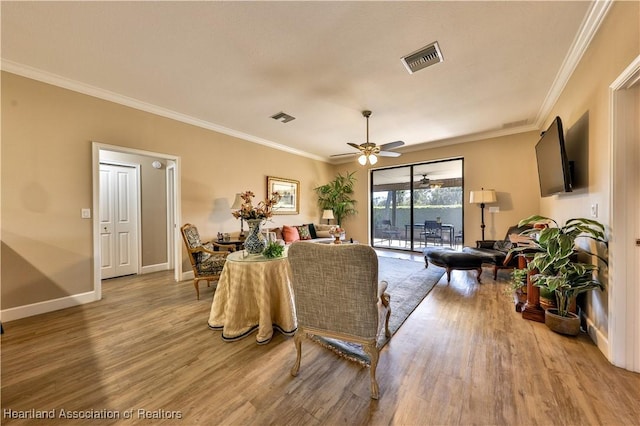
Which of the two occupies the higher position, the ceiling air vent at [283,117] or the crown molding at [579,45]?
the ceiling air vent at [283,117]

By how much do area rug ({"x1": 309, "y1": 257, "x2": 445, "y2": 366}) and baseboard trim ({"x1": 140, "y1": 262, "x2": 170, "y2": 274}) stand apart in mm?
3937

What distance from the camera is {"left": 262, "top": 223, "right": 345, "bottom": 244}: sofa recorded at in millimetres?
5387

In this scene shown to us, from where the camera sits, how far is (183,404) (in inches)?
57.6

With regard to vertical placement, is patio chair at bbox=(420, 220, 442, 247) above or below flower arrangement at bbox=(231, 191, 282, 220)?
below

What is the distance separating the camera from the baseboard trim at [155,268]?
445 cm

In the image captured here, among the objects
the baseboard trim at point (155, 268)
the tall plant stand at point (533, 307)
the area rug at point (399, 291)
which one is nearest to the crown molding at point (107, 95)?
the baseboard trim at point (155, 268)

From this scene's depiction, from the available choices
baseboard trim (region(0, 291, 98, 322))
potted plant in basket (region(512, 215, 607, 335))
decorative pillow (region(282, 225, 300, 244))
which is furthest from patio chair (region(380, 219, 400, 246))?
baseboard trim (region(0, 291, 98, 322))

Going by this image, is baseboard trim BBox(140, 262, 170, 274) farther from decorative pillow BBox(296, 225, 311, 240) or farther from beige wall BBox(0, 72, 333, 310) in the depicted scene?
decorative pillow BBox(296, 225, 311, 240)

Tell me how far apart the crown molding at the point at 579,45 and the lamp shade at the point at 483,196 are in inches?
Answer: 68.8

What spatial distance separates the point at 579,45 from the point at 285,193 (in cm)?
509

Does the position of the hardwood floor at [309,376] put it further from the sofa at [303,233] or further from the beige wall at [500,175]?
the beige wall at [500,175]

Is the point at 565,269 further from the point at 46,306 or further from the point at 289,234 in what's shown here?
the point at 46,306

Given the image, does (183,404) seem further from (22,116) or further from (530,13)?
(530,13)

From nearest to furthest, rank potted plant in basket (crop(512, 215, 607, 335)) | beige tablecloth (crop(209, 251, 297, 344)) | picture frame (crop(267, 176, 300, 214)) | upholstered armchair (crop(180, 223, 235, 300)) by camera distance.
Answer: potted plant in basket (crop(512, 215, 607, 335))
beige tablecloth (crop(209, 251, 297, 344))
upholstered armchair (crop(180, 223, 235, 300))
picture frame (crop(267, 176, 300, 214))
